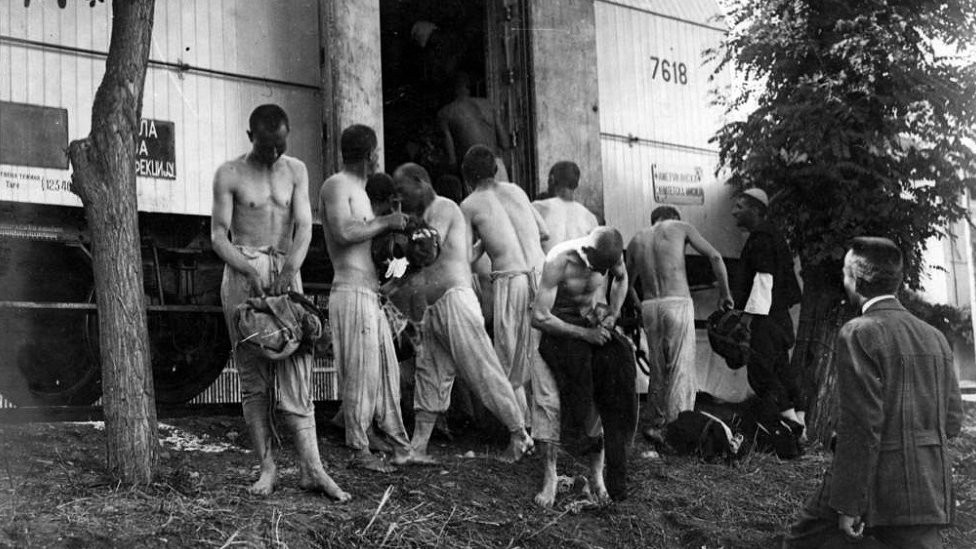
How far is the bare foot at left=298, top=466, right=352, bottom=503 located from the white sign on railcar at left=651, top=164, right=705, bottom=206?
7.32 m

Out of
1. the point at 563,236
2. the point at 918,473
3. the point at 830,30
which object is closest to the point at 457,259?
the point at 563,236

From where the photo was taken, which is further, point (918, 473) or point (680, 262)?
point (680, 262)

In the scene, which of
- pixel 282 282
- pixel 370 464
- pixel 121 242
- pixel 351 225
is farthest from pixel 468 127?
pixel 121 242

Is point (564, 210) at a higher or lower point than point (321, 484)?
higher

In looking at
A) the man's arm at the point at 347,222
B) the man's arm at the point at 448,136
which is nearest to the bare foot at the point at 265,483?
the man's arm at the point at 347,222

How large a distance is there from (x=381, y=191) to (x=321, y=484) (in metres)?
2.49

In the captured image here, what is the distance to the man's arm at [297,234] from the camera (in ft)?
21.8

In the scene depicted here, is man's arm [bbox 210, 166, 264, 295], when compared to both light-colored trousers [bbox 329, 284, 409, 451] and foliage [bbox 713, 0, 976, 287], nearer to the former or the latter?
light-colored trousers [bbox 329, 284, 409, 451]

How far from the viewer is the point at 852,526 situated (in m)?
5.12

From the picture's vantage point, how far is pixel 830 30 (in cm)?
1216

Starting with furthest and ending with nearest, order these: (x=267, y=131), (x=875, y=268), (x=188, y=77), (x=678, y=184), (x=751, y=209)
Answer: (x=678, y=184)
(x=751, y=209)
(x=188, y=77)
(x=267, y=131)
(x=875, y=268)

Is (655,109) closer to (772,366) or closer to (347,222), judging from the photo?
(772,366)

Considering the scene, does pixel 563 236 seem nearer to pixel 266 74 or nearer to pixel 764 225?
pixel 764 225

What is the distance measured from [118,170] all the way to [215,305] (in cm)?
363
